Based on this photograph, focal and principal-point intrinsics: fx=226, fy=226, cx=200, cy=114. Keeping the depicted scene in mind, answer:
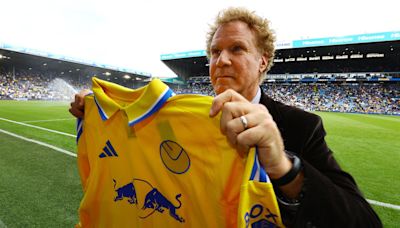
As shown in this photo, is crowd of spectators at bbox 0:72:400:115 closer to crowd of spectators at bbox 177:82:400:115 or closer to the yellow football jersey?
crowd of spectators at bbox 177:82:400:115

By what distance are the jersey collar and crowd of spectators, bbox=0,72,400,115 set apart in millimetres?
35824

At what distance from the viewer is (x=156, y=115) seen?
1.19 m

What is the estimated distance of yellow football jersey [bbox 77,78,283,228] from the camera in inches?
37.4

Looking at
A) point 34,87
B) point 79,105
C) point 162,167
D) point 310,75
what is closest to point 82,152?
point 79,105

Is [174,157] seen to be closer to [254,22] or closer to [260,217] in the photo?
[260,217]

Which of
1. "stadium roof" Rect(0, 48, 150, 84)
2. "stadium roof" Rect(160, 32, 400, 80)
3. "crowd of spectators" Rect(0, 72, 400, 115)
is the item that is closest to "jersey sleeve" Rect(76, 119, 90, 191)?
"stadium roof" Rect(160, 32, 400, 80)

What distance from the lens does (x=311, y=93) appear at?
129 feet

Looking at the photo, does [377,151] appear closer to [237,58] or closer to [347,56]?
[237,58]

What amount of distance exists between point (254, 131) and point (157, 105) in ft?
1.76

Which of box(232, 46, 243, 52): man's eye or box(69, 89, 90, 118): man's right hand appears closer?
box(232, 46, 243, 52): man's eye

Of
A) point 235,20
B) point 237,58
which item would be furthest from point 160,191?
point 235,20

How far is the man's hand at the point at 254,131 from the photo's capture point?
2.77ft

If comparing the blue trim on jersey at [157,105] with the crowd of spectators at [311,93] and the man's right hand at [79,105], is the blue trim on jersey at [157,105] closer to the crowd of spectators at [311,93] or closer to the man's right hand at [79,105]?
the man's right hand at [79,105]

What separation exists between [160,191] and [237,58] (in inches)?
36.8
